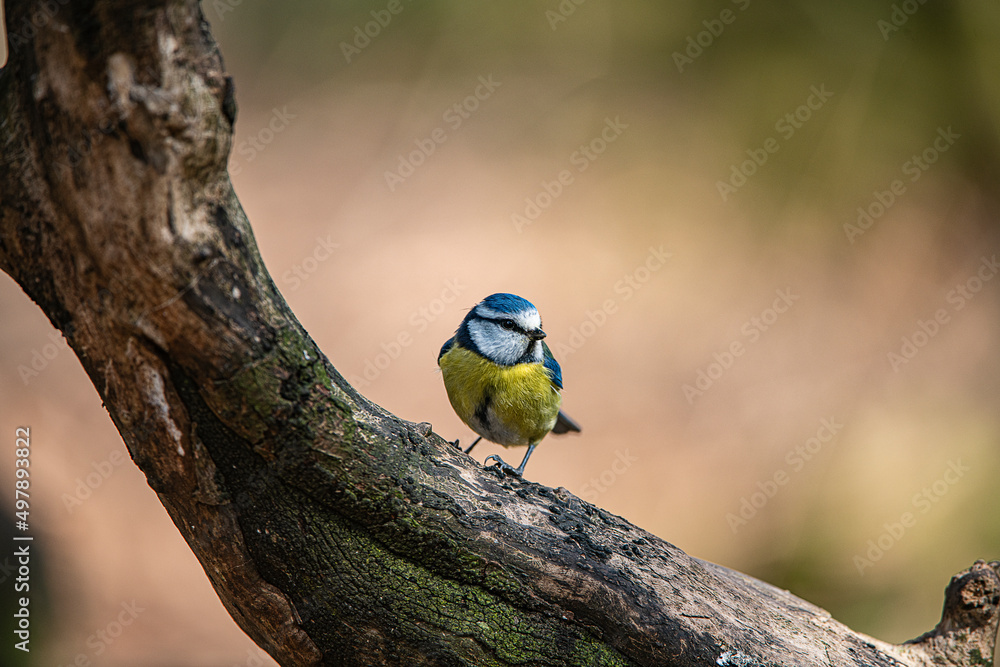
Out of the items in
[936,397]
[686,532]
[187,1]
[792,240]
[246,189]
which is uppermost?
[792,240]

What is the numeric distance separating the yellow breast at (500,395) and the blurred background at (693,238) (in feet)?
7.13

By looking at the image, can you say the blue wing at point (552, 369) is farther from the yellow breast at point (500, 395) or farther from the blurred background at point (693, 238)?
the blurred background at point (693, 238)

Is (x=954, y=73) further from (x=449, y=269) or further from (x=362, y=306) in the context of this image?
(x=362, y=306)

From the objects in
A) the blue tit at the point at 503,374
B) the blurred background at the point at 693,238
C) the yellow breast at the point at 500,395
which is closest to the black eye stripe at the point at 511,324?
the blue tit at the point at 503,374

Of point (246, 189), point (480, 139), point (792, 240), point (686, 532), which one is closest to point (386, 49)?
point (480, 139)

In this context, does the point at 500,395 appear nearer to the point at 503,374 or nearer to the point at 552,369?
Result: the point at 503,374

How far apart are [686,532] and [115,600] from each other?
368 centimetres

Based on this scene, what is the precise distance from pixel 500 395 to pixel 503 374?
0.08 m

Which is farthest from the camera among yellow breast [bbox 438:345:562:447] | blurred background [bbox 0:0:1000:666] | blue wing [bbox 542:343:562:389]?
blurred background [bbox 0:0:1000:666]

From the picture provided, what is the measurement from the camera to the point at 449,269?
5.70m

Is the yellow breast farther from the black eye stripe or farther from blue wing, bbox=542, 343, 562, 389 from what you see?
the black eye stripe

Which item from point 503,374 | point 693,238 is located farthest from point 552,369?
point 693,238

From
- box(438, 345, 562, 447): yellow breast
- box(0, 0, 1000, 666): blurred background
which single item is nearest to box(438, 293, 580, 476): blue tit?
box(438, 345, 562, 447): yellow breast

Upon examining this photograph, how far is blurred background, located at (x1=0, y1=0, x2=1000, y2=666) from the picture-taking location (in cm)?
516
